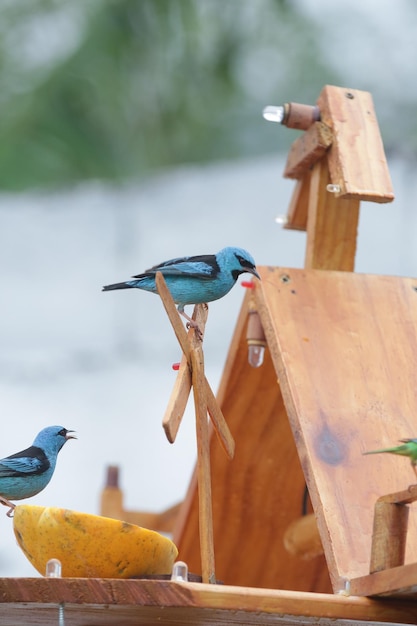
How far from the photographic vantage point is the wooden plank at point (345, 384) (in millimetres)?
2615

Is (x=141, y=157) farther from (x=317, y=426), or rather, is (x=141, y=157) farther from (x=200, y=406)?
(x=200, y=406)

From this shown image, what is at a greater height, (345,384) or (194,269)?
(194,269)

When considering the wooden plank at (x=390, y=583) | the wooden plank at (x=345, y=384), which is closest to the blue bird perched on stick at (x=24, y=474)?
the wooden plank at (x=345, y=384)

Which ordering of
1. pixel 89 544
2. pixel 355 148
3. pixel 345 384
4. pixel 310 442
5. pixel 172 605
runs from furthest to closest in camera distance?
pixel 355 148
pixel 345 384
pixel 310 442
pixel 89 544
pixel 172 605

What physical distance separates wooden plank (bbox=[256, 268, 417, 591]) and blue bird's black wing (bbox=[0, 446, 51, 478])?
1.91 ft

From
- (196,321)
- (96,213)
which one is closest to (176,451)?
(96,213)


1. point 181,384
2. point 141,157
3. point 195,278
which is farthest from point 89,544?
point 141,157

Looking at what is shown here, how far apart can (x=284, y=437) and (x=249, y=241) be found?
5920mm

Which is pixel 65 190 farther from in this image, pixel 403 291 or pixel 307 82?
pixel 403 291

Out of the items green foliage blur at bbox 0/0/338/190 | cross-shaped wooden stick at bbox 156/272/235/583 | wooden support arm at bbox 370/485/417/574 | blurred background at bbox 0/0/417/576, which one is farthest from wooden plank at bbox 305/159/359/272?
green foliage blur at bbox 0/0/338/190

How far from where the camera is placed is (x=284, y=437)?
12.0 feet

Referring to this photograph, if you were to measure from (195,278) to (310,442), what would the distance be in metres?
0.46

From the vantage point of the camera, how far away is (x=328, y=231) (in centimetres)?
355

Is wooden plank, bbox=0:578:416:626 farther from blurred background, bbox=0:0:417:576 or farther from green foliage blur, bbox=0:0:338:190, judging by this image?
green foliage blur, bbox=0:0:338:190
